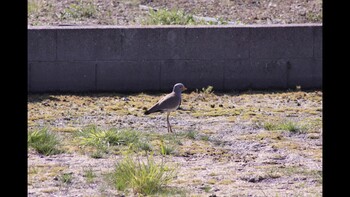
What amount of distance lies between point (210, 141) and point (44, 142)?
1.92m

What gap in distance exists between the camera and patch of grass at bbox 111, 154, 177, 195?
5.66 meters

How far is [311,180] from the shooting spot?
624 cm

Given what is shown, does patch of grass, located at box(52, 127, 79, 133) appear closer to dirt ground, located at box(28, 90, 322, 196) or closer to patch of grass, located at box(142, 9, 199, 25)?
dirt ground, located at box(28, 90, 322, 196)

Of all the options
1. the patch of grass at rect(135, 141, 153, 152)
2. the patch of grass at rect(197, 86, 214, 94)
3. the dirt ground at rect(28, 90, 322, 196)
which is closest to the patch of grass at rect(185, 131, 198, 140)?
the dirt ground at rect(28, 90, 322, 196)

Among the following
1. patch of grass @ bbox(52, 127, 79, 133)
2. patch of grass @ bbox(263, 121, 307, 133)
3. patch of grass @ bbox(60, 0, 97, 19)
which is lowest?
patch of grass @ bbox(52, 127, 79, 133)

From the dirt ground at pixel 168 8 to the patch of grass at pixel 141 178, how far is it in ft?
23.3

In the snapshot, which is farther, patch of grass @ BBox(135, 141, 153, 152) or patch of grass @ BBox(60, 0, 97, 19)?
patch of grass @ BBox(60, 0, 97, 19)

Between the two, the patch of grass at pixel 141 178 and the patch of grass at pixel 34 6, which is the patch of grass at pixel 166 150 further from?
the patch of grass at pixel 34 6

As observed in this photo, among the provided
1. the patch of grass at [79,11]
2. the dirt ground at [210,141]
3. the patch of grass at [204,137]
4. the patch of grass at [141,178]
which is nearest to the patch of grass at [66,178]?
the dirt ground at [210,141]

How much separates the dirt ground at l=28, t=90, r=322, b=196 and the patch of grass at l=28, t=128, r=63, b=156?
7 centimetres

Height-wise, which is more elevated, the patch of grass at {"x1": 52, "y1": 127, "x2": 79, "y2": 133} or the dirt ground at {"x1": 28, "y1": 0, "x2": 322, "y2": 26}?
the dirt ground at {"x1": 28, "y1": 0, "x2": 322, "y2": 26}

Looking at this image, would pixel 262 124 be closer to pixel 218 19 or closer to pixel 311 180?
pixel 311 180
